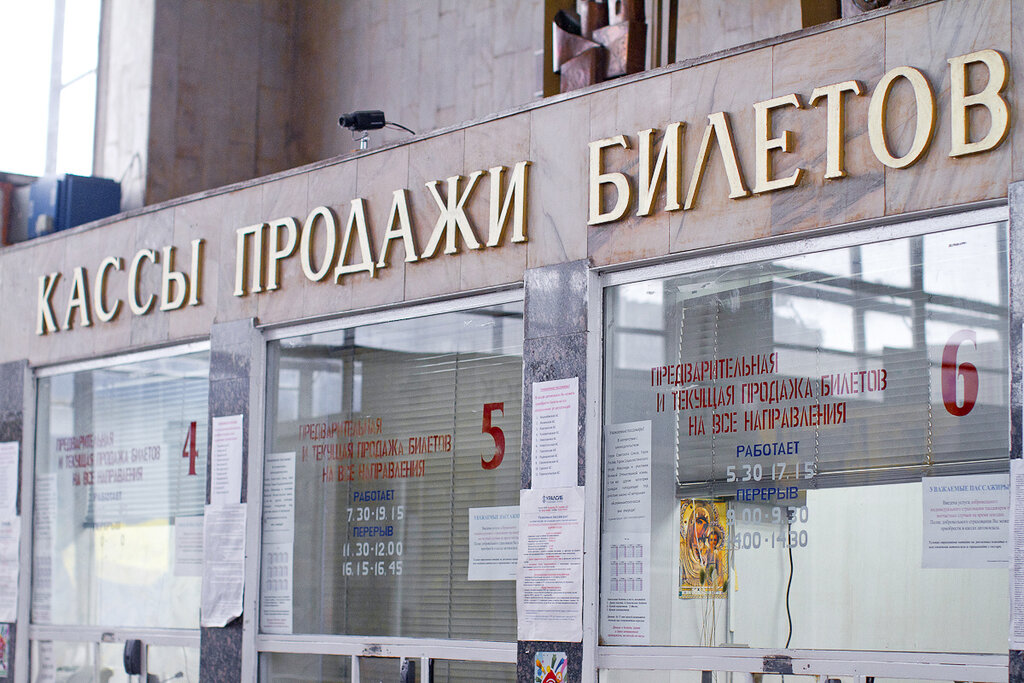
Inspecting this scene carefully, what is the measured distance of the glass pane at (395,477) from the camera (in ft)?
23.7

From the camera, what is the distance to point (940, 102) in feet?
18.0

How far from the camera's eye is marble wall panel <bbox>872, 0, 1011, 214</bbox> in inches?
210

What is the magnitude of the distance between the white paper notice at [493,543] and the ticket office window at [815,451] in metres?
0.62

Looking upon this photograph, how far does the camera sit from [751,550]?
6.08 m

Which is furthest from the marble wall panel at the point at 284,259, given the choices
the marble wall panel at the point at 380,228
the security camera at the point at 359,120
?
the security camera at the point at 359,120

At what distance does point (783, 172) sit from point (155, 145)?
634 cm

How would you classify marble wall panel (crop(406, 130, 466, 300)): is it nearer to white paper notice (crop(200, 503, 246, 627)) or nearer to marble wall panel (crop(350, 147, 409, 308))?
marble wall panel (crop(350, 147, 409, 308))

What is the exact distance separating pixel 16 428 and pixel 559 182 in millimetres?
4926

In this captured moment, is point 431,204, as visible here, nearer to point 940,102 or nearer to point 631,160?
point 631,160

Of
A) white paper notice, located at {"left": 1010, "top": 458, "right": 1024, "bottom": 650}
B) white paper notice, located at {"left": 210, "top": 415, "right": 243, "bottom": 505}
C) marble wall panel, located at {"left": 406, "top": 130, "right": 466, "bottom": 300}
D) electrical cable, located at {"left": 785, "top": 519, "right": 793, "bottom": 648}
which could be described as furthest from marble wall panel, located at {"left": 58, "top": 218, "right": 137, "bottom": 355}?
white paper notice, located at {"left": 1010, "top": 458, "right": 1024, "bottom": 650}

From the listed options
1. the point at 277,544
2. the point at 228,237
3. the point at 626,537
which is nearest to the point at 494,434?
the point at 626,537

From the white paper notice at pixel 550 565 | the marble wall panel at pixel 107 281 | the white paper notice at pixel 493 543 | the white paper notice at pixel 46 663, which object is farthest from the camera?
the white paper notice at pixel 46 663

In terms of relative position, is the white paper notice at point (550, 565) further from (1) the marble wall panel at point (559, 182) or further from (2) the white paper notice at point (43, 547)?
(2) the white paper notice at point (43, 547)

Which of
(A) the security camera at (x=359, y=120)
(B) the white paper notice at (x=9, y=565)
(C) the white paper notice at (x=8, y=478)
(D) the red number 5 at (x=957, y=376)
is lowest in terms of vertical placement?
(B) the white paper notice at (x=9, y=565)
